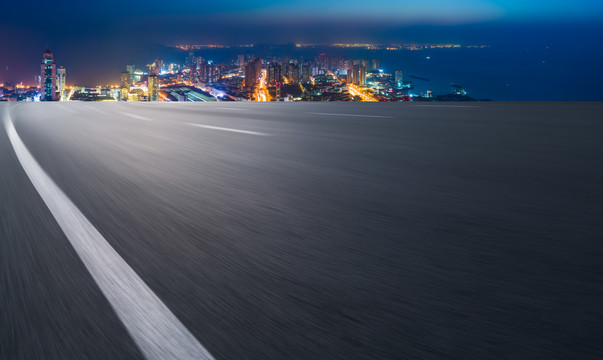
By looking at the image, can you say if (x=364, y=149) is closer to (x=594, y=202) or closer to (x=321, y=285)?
(x=594, y=202)

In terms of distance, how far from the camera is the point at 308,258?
2.34 meters

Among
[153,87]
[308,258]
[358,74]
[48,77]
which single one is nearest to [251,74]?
[153,87]

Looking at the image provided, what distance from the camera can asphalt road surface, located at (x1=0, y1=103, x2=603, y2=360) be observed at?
5.16 feet

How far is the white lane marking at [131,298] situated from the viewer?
1.54 metres

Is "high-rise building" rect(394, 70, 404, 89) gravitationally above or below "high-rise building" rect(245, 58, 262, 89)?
below

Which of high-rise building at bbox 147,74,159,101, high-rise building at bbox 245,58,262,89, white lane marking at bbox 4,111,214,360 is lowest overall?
white lane marking at bbox 4,111,214,360

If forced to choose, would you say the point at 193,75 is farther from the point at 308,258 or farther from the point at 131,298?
the point at 131,298

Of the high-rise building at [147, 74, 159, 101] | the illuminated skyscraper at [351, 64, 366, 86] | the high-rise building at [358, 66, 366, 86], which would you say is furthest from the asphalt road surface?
the high-rise building at [147, 74, 159, 101]

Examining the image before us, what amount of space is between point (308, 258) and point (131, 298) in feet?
2.59

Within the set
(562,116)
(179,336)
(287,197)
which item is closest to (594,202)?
(287,197)

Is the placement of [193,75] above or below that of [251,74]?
above

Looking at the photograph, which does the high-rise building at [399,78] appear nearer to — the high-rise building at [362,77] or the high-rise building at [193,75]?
the high-rise building at [362,77]

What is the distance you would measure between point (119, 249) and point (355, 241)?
1193 mm

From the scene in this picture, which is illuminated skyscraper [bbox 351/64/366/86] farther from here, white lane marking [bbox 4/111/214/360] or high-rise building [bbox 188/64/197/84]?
high-rise building [bbox 188/64/197/84]
